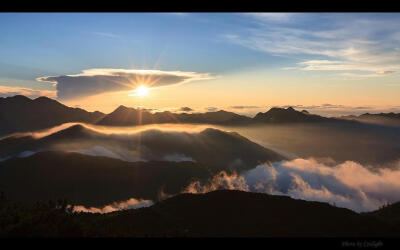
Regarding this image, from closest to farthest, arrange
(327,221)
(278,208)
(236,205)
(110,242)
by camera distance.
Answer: (110,242)
(327,221)
(278,208)
(236,205)

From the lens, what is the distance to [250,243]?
5.23 meters

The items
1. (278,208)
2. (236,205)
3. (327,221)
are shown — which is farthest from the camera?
(236,205)

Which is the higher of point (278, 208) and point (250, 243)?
point (250, 243)

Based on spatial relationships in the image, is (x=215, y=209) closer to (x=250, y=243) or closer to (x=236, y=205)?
(x=236, y=205)

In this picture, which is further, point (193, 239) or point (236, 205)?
point (236, 205)
